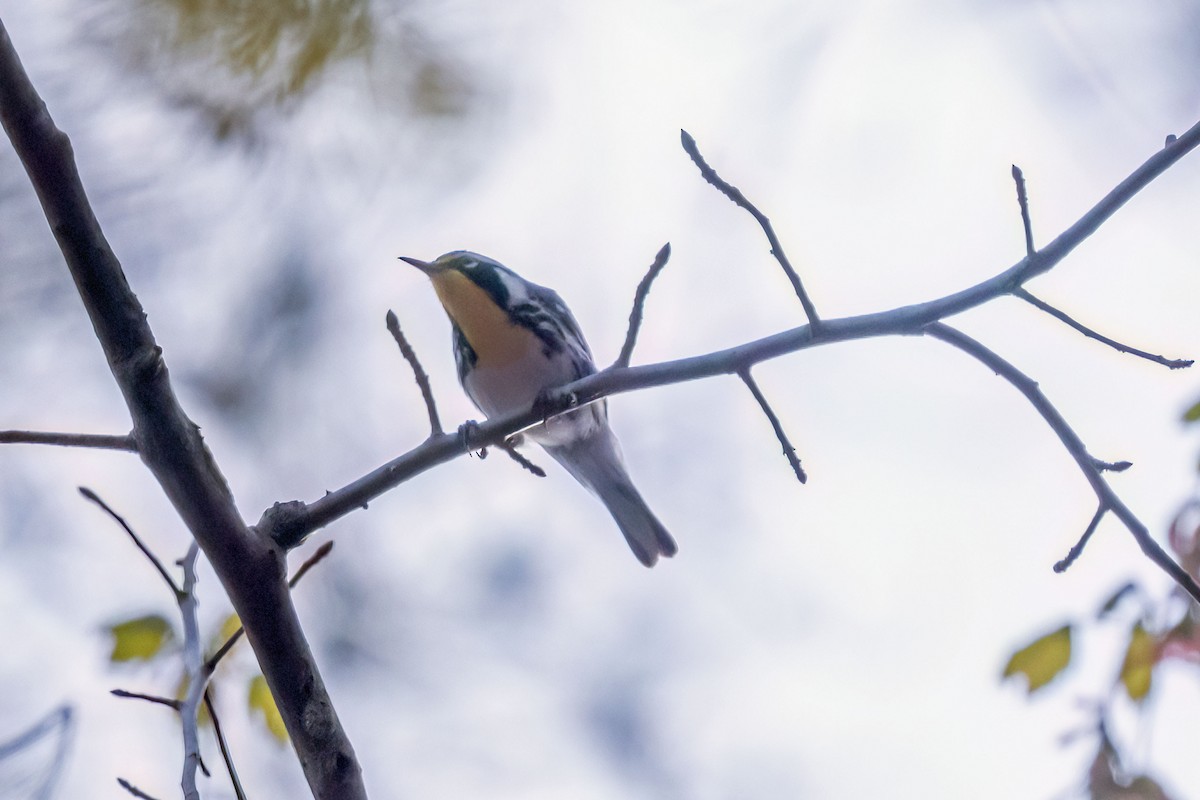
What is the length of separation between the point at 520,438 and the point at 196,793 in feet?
7.57

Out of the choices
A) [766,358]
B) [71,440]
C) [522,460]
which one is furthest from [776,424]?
[71,440]

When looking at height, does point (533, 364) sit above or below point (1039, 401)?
above

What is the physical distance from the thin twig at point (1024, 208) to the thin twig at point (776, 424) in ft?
1.74

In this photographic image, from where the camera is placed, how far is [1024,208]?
1898 mm

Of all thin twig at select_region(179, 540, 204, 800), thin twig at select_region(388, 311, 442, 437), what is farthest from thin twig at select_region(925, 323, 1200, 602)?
thin twig at select_region(179, 540, 204, 800)

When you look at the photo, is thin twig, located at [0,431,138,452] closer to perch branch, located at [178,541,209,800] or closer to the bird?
perch branch, located at [178,541,209,800]

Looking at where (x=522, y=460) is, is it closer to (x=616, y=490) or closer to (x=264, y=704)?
(x=264, y=704)

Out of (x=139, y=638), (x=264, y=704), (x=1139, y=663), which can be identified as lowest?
(x=1139, y=663)

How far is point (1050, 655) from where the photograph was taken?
225 centimetres

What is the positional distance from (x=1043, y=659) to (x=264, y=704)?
5.73ft

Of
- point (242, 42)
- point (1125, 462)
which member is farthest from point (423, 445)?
point (242, 42)

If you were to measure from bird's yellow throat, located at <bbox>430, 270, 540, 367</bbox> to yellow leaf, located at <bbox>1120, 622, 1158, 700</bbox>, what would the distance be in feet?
7.73

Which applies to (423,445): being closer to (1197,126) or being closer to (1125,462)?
(1125,462)

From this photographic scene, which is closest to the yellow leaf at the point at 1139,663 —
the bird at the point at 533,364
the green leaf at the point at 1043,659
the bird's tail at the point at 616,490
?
the green leaf at the point at 1043,659
